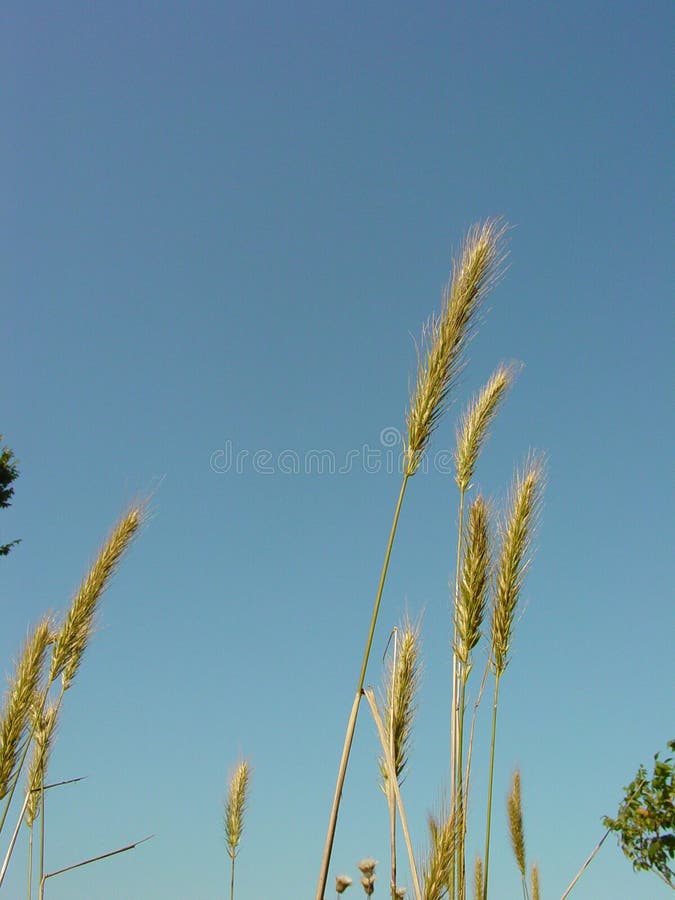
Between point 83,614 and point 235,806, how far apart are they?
14.1ft

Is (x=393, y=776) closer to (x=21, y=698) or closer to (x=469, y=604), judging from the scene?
(x=469, y=604)

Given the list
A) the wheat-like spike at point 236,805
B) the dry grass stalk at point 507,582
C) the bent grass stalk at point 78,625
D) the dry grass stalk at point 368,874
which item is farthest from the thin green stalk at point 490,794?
the wheat-like spike at point 236,805

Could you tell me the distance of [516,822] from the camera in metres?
5.21

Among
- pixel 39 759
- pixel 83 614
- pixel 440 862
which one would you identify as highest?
pixel 83 614

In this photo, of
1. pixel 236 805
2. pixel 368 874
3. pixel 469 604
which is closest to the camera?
pixel 469 604

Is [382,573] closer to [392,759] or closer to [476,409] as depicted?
[392,759]

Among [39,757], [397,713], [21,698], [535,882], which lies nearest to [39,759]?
[39,757]

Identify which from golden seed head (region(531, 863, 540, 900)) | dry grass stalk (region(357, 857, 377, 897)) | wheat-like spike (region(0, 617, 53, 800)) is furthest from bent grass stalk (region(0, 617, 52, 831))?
golden seed head (region(531, 863, 540, 900))

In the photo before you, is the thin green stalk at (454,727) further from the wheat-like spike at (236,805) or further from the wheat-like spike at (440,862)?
the wheat-like spike at (236,805)

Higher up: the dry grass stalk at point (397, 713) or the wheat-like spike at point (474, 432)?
the wheat-like spike at point (474, 432)

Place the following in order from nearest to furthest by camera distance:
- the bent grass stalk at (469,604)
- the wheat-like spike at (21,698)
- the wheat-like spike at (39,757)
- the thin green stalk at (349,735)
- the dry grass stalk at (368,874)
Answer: the thin green stalk at (349,735) < the bent grass stalk at (469,604) < the wheat-like spike at (21,698) < the wheat-like spike at (39,757) < the dry grass stalk at (368,874)

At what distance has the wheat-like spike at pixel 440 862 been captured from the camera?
6.56 feet

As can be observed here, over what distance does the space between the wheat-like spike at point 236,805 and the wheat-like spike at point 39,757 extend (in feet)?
10.2

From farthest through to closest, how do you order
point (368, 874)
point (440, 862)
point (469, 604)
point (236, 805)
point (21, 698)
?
1. point (236, 805)
2. point (368, 874)
3. point (21, 698)
4. point (469, 604)
5. point (440, 862)
